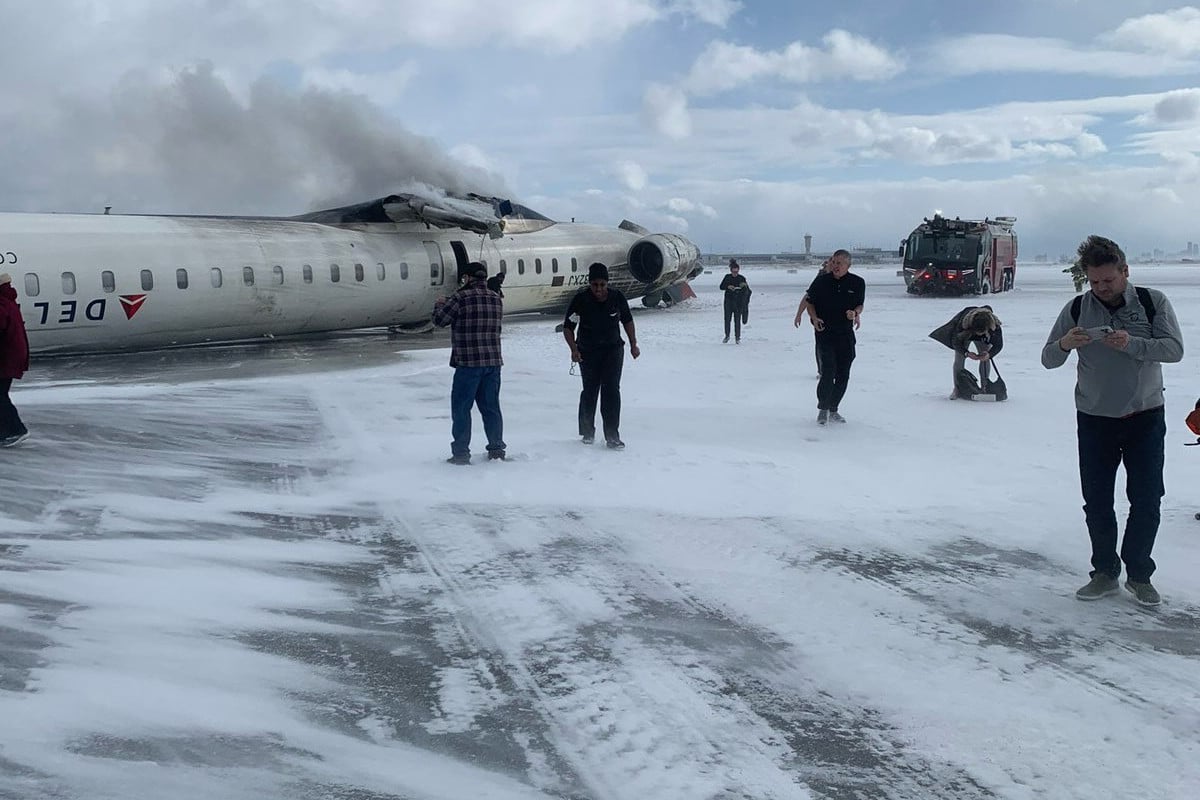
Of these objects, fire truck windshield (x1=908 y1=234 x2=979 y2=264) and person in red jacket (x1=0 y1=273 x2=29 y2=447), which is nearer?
person in red jacket (x1=0 y1=273 x2=29 y2=447)

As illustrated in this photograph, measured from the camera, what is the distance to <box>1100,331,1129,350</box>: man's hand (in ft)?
15.7

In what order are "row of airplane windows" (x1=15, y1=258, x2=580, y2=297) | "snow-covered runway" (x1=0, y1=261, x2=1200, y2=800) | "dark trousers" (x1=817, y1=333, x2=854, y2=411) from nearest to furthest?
"snow-covered runway" (x1=0, y1=261, x2=1200, y2=800)
"dark trousers" (x1=817, y1=333, x2=854, y2=411)
"row of airplane windows" (x1=15, y1=258, x2=580, y2=297)

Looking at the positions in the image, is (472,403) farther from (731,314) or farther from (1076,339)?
(731,314)

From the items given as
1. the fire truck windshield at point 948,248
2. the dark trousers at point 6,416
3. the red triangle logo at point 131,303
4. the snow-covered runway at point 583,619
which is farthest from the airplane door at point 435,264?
the fire truck windshield at point 948,248

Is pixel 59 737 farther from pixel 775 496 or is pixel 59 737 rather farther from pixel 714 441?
pixel 714 441

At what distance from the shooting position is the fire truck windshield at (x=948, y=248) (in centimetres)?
3412

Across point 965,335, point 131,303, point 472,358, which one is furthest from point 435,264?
point 472,358

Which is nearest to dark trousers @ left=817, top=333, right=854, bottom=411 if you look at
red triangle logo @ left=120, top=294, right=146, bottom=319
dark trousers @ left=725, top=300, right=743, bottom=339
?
dark trousers @ left=725, top=300, right=743, bottom=339

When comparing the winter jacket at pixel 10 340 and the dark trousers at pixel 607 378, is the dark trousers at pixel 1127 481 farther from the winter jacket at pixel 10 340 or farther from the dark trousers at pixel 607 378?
the winter jacket at pixel 10 340

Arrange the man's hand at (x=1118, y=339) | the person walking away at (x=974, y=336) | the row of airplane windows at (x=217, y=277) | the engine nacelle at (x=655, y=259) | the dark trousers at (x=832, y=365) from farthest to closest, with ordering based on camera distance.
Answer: the engine nacelle at (x=655, y=259) → the row of airplane windows at (x=217, y=277) → the person walking away at (x=974, y=336) → the dark trousers at (x=832, y=365) → the man's hand at (x=1118, y=339)

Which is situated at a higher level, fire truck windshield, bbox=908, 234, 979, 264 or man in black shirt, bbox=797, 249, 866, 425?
fire truck windshield, bbox=908, 234, 979, 264

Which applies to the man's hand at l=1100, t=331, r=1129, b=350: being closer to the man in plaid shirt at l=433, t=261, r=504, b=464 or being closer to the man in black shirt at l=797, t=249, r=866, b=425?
the man in plaid shirt at l=433, t=261, r=504, b=464

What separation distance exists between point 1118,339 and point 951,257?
31.5 metres

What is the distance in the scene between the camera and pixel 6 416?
8766mm
